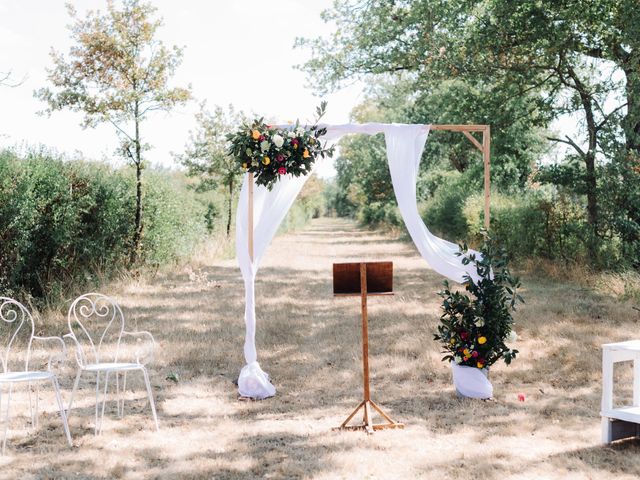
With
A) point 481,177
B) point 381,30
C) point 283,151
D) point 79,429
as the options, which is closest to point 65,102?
point 381,30

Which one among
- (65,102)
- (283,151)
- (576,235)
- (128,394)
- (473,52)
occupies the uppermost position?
(473,52)

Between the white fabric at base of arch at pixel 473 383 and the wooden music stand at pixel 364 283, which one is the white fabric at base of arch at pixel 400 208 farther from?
the wooden music stand at pixel 364 283

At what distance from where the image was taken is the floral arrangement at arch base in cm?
641

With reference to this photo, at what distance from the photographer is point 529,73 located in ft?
44.8

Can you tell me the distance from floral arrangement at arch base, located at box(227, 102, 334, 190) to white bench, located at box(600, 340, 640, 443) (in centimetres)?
313

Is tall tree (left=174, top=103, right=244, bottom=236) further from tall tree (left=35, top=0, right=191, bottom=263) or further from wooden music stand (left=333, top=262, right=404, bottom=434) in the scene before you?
wooden music stand (left=333, top=262, right=404, bottom=434)

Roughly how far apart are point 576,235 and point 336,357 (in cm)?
770

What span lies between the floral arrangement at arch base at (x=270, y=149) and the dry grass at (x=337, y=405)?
7.17ft

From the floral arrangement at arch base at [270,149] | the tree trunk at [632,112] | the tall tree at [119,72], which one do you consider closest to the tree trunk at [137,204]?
the tall tree at [119,72]

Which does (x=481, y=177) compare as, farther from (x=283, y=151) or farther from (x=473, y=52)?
(x=283, y=151)

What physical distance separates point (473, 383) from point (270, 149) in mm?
2919

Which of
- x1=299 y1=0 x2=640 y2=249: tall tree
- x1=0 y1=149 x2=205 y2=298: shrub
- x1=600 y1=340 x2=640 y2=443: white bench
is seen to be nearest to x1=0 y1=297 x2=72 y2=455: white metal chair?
x1=0 y1=149 x2=205 y2=298: shrub

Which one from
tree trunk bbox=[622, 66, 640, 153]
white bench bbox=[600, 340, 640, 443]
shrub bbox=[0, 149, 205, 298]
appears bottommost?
white bench bbox=[600, 340, 640, 443]

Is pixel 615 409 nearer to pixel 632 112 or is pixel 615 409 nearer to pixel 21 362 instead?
pixel 21 362
